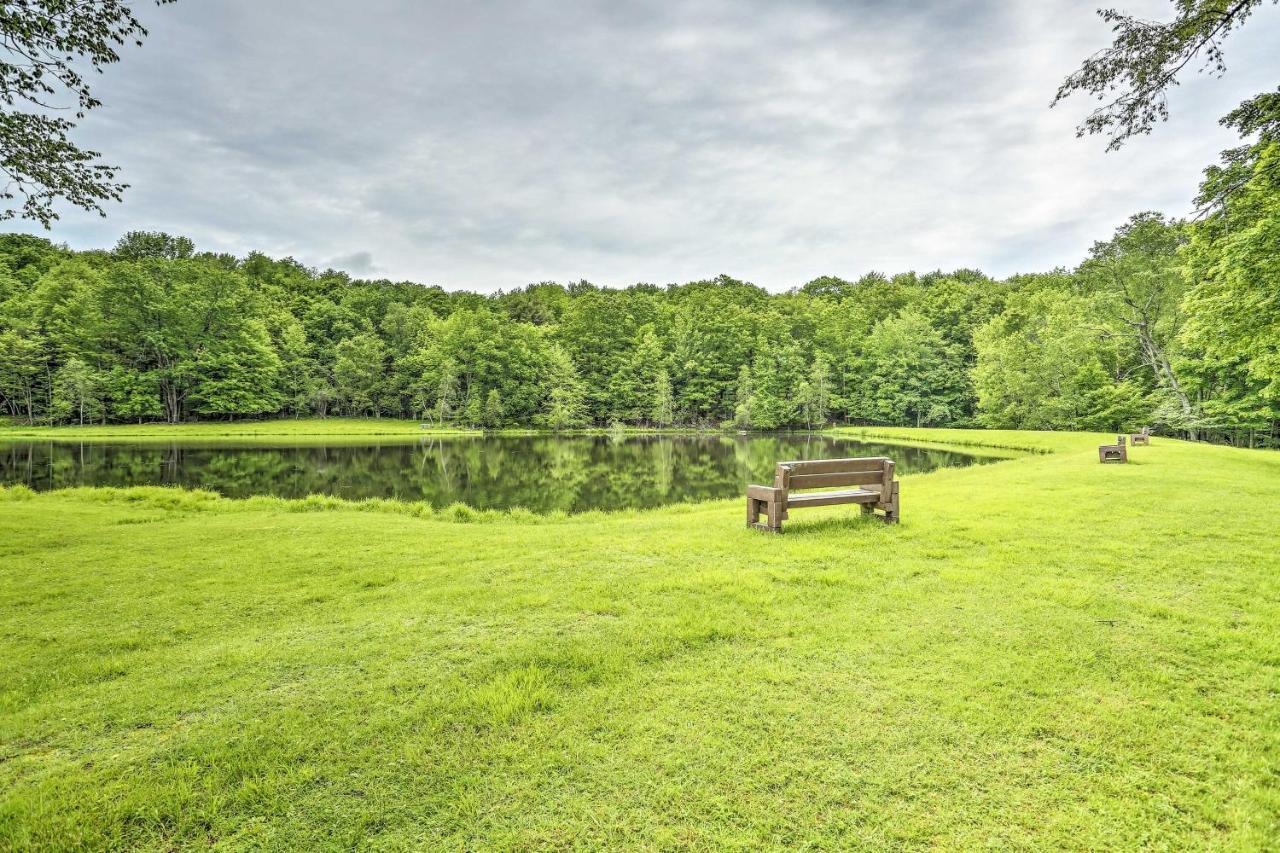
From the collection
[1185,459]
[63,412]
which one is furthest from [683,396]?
[63,412]

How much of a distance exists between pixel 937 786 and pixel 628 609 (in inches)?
122

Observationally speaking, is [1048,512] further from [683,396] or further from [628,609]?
[683,396]

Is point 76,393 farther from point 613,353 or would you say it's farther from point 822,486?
point 822,486

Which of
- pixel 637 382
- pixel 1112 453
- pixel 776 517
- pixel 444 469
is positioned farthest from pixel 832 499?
pixel 637 382

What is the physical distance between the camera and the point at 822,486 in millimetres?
8734

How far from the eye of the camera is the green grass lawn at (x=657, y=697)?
2.97 meters

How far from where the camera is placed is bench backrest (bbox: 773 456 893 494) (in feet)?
27.9

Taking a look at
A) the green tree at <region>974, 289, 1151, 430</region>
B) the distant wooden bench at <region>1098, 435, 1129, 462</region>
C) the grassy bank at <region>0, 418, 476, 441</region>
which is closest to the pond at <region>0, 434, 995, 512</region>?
the grassy bank at <region>0, 418, 476, 441</region>

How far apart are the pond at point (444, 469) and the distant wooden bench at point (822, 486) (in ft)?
30.7

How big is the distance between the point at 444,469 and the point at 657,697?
2610 centimetres

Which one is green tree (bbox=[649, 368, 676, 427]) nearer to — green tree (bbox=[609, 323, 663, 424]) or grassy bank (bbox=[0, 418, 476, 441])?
green tree (bbox=[609, 323, 663, 424])

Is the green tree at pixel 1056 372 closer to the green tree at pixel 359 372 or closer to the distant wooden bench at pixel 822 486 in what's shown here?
the distant wooden bench at pixel 822 486

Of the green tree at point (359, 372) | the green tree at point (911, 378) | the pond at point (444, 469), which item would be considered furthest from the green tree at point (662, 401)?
the green tree at point (359, 372)

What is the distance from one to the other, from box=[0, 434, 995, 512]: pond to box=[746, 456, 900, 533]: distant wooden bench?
9.37 m
